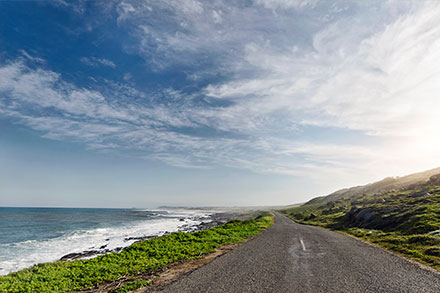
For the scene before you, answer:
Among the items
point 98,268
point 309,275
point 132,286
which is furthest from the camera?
point 98,268

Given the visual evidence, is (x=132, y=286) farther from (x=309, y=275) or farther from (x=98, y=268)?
(x=309, y=275)

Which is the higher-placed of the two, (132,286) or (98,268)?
(98,268)

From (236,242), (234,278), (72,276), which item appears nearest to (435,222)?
(236,242)

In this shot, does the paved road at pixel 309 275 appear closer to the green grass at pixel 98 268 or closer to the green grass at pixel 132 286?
the green grass at pixel 132 286

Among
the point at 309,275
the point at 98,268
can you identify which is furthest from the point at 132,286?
the point at 309,275

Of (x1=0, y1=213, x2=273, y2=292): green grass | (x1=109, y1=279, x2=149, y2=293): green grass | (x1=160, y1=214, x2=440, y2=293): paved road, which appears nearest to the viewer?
(x1=160, y1=214, x2=440, y2=293): paved road

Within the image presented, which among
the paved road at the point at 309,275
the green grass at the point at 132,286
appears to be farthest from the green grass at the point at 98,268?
the paved road at the point at 309,275

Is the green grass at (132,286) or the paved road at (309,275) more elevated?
the green grass at (132,286)

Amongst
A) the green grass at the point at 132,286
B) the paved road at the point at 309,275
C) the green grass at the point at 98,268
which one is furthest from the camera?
the green grass at the point at 98,268

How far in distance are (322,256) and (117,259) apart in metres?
14.0

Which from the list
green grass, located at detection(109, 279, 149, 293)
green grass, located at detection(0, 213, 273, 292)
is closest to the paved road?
green grass, located at detection(109, 279, 149, 293)

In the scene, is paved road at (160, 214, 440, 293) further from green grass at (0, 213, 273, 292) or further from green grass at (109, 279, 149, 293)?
green grass at (0, 213, 273, 292)

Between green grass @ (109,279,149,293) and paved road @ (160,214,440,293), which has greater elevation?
green grass @ (109,279,149,293)

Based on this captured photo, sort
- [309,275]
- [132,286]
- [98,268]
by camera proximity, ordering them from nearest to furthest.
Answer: [132,286] → [309,275] → [98,268]
